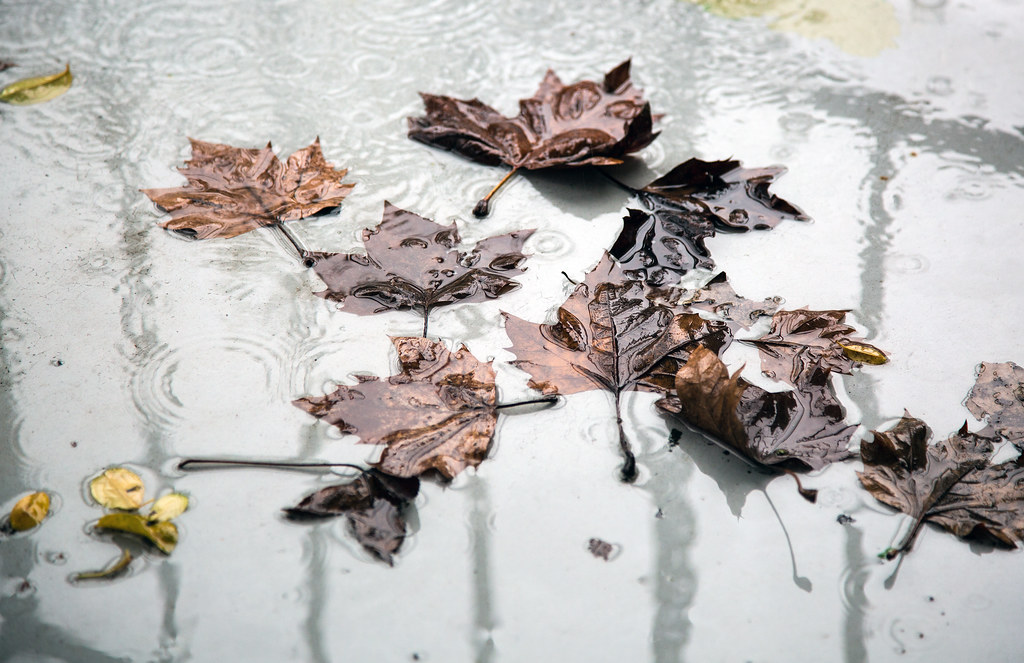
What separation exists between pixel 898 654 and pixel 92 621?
93 centimetres

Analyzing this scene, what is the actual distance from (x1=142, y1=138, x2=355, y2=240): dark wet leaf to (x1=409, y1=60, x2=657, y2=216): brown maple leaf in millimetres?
236

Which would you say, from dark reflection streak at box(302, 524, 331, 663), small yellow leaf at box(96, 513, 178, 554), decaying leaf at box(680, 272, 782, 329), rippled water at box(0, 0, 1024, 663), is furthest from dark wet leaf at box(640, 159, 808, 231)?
small yellow leaf at box(96, 513, 178, 554)

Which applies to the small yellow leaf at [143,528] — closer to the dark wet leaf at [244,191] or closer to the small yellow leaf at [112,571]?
the small yellow leaf at [112,571]

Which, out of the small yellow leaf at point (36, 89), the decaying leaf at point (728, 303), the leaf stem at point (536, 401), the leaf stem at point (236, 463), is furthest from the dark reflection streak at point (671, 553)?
the small yellow leaf at point (36, 89)

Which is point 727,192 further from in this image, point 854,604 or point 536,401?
point 854,604

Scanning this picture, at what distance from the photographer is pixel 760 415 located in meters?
1.03

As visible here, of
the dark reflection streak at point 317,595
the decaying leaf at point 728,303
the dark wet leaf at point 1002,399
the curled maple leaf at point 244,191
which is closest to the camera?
the dark reflection streak at point 317,595

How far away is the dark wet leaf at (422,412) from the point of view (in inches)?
39.0

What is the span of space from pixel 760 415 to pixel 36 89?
5.48ft

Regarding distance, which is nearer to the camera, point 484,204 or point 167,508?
point 167,508

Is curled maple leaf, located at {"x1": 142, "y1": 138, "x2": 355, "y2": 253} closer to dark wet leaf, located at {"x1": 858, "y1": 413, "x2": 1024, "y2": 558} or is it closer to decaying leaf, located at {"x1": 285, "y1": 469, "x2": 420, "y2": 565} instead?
decaying leaf, located at {"x1": 285, "y1": 469, "x2": 420, "y2": 565}

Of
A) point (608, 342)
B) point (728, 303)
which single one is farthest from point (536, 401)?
point (728, 303)

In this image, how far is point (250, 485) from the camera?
100 centimetres

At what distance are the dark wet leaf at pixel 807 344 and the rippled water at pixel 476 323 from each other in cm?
5
